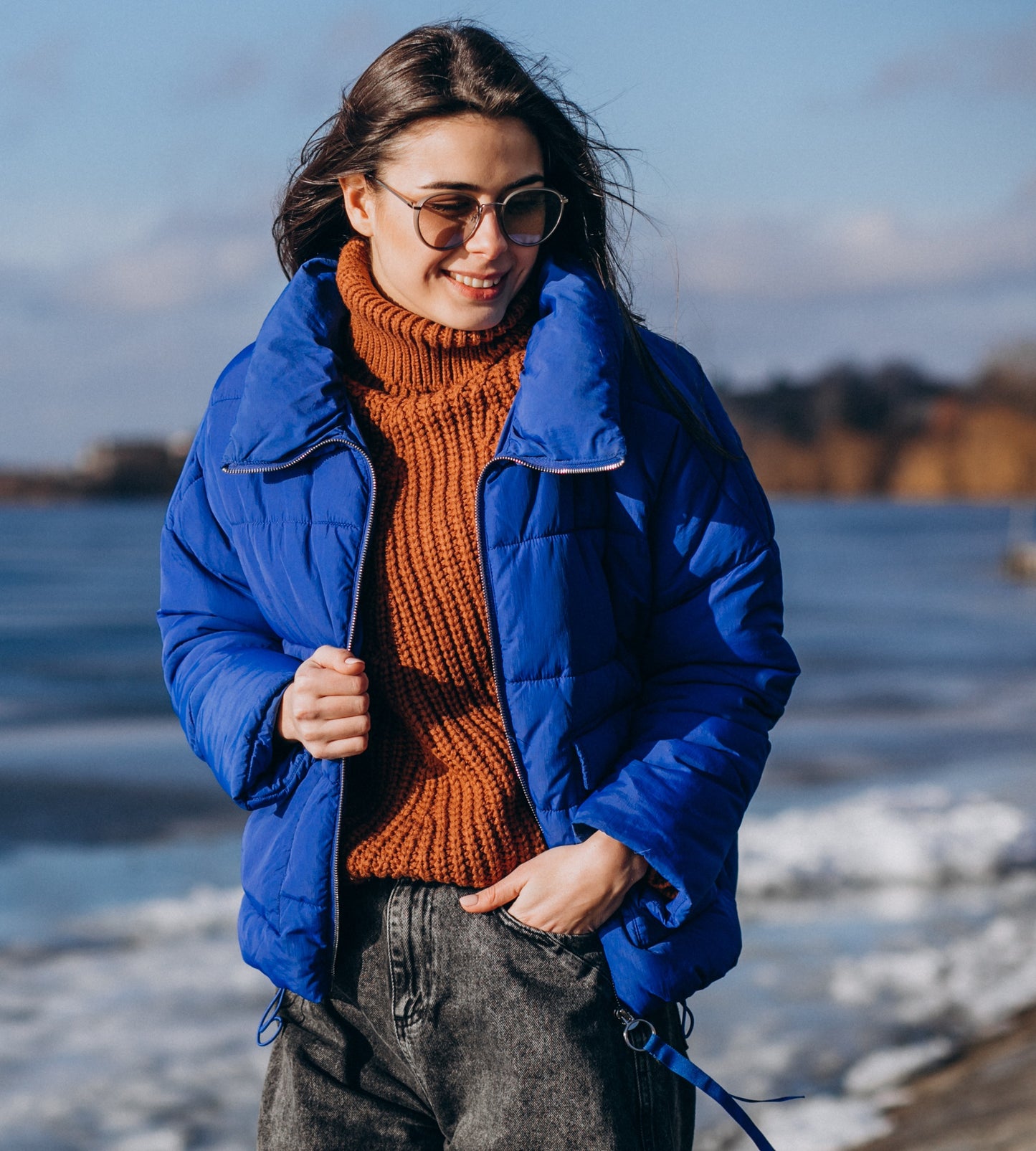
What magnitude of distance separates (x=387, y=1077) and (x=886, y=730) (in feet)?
33.5

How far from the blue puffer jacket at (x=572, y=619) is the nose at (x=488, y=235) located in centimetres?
10

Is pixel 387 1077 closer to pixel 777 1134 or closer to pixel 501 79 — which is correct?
pixel 501 79

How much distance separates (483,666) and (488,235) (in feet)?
1.83

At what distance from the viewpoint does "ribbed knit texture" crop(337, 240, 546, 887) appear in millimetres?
1658

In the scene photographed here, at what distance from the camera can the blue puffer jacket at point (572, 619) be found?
1600mm

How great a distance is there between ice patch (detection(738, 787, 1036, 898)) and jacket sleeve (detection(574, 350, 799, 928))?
14.6 ft

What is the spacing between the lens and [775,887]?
6.04m

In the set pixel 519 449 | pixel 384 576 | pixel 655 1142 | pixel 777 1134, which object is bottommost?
pixel 777 1134

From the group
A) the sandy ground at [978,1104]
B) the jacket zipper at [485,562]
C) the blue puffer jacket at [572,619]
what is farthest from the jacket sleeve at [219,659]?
the sandy ground at [978,1104]

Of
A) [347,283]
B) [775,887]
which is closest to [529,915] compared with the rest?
[347,283]

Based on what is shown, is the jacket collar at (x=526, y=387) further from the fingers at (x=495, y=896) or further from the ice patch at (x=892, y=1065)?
the ice patch at (x=892, y=1065)

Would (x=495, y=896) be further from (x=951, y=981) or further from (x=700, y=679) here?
(x=951, y=981)

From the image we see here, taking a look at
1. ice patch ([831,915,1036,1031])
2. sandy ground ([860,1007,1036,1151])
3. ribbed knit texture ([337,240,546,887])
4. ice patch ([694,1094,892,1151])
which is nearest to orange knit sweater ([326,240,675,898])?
ribbed knit texture ([337,240,546,887])

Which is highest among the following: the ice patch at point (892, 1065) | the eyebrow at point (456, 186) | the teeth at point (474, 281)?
the eyebrow at point (456, 186)
